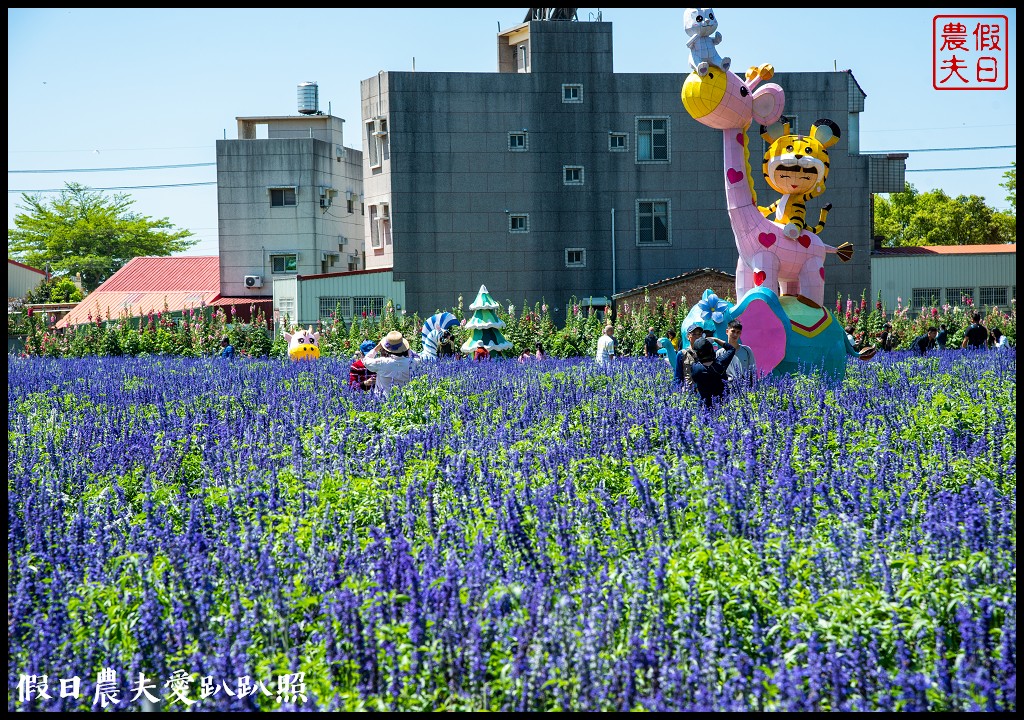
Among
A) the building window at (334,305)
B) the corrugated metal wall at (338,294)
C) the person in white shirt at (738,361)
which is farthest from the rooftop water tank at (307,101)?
the person in white shirt at (738,361)

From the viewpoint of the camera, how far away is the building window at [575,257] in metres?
35.0

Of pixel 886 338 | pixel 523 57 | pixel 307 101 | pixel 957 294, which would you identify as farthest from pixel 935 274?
pixel 307 101

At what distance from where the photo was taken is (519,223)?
35.0m

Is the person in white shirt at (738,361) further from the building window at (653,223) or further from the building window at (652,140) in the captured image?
the building window at (652,140)

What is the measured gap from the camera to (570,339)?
24625 millimetres

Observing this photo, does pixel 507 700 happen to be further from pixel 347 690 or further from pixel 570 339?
pixel 570 339

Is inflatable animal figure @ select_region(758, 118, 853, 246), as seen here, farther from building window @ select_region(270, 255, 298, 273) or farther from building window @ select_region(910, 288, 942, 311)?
building window @ select_region(270, 255, 298, 273)

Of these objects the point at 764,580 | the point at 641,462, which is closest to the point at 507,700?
the point at 764,580

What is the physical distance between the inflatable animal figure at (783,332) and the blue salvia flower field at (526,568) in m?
4.65

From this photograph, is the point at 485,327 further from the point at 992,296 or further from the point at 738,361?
the point at 992,296

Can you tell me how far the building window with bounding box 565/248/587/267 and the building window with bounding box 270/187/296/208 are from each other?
48.7ft

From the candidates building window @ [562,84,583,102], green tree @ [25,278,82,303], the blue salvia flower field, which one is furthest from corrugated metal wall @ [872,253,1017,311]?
green tree @ [25,278,82,303]

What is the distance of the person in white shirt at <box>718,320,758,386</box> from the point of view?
35.8 feet

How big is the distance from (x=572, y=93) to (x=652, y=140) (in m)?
3.07
